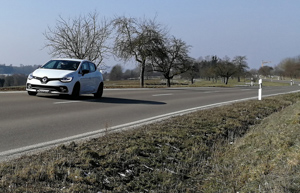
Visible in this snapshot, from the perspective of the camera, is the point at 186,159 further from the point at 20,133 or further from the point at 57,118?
the point at 57,118

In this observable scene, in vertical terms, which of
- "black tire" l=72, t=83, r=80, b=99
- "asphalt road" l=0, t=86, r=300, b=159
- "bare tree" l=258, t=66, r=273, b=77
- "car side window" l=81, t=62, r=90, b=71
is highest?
"bare tree" l=258, t=66, r=273, b=77

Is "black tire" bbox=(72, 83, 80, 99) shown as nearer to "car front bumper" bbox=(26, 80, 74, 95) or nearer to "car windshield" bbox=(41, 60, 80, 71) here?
"car front bumper" bbox=(26, 80, 74, 95)

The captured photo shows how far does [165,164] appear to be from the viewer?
501 cm

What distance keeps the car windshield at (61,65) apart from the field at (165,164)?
20.6 feet

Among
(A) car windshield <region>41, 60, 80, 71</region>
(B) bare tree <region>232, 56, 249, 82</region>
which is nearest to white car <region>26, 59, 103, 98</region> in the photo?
(A) car windshield <region>41, 60, 80, 71</region>

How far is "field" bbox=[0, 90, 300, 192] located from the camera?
3.82m

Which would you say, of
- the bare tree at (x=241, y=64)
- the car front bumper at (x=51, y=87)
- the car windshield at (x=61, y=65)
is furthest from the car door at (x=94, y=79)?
the bare tree at (x=241, y=64)

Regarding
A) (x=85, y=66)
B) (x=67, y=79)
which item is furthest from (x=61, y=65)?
(x=67, y=79)

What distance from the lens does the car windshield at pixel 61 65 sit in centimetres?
1241

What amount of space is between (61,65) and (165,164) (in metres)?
8.62

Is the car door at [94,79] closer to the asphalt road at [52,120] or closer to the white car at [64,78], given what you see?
the white car at [64,78]

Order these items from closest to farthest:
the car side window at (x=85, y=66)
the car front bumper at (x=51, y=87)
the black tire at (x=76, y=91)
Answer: the car front bumper at (x=51, y=87)
the black tire at (x=76, y=91)
the car side window at (x=85, y=66)

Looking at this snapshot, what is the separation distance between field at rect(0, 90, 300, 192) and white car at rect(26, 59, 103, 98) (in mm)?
5257

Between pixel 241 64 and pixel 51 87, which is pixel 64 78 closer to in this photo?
pixel 51 87
